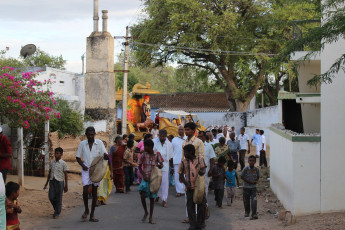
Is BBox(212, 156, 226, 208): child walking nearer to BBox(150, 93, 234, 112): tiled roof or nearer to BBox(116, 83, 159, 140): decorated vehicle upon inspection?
BBox(116, 83, 159, 140): decorated vehicle

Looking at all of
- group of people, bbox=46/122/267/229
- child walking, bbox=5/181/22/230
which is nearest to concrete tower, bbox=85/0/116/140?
group of people, bbox=46/122/267/229

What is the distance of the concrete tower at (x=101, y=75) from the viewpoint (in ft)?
99.0

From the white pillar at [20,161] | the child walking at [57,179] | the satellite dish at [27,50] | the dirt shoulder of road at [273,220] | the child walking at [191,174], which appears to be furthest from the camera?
the satellite dish at [27,50]

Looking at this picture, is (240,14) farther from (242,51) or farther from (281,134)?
(281,134)

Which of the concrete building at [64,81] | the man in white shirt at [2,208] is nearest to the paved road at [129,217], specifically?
the man in white shirt at [2,208]

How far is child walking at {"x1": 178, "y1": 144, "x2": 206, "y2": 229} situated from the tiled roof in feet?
132

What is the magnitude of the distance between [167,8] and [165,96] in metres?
17.0

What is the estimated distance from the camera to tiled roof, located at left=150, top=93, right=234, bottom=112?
5091 centimetres

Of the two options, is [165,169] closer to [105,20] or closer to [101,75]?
[101,75]

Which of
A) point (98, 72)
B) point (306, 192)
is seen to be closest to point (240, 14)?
point (98, 72)

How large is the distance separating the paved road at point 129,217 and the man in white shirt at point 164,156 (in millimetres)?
289

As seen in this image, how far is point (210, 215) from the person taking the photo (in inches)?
450

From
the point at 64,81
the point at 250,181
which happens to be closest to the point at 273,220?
the point at 250,181

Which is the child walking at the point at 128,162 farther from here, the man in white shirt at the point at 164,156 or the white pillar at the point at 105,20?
the white pillar at the point at 105,20
